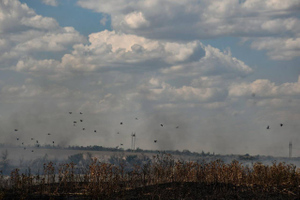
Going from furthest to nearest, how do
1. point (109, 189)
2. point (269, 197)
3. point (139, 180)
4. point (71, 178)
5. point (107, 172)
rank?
1. point (139, 180)
2. point (71, 178)
3. point (107, 172)
4. point (109, 189)
5. point (269, 197)

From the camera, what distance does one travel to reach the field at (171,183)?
20.1m

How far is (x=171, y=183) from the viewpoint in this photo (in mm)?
23516

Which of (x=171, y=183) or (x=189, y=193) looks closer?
(x=189, y=193)

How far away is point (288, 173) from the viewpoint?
76.3 ft

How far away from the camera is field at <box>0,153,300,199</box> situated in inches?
792

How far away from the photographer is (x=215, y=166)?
81.6 feet

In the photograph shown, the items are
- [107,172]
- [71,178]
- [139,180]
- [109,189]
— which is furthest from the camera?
[139,180]

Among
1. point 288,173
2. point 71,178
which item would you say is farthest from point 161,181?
point 288,173

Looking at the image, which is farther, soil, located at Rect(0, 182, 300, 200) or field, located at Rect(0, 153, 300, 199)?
field, located at Rect(0, 153, 300, 199)

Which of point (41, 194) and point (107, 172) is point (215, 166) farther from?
point (41, 194)

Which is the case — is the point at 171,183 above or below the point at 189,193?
above

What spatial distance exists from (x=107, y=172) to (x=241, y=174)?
23.2 ft

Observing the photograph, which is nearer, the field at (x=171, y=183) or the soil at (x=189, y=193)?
the soil at (x=189, y=193)

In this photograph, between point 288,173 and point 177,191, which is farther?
point 288,173
